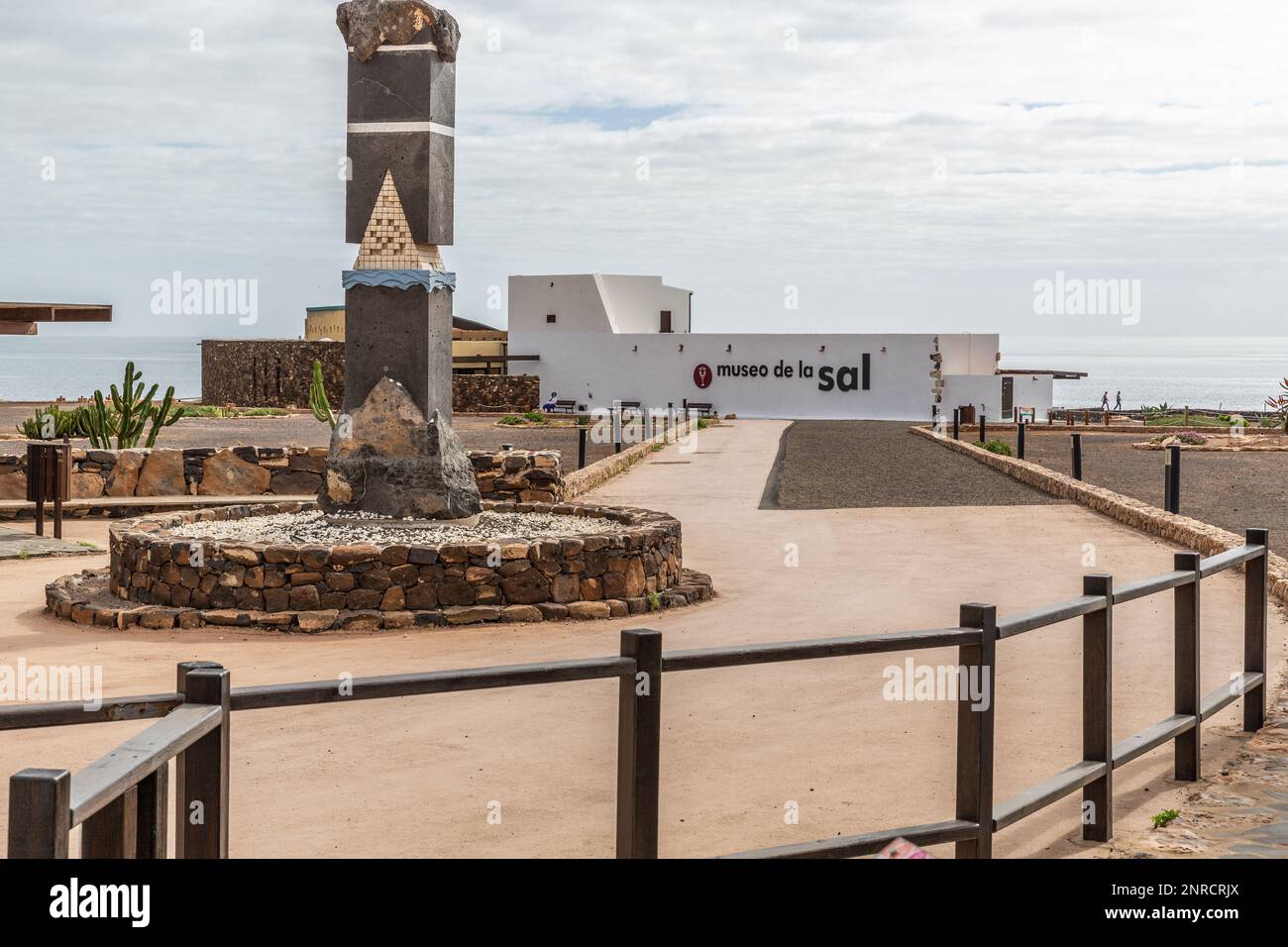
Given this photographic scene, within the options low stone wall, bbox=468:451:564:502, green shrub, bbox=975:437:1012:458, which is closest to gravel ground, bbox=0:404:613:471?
low stone wall, bbox=468:451:564:502

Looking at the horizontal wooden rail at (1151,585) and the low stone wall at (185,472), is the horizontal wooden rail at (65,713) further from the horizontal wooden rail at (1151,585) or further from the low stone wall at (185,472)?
the low stone wall at (185,472)

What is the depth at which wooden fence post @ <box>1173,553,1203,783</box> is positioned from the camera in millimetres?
5887

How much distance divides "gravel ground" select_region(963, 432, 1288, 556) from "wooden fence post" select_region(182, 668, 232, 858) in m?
12.1

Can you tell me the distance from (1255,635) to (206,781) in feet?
17.8

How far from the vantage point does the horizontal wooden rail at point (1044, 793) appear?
14.8ft

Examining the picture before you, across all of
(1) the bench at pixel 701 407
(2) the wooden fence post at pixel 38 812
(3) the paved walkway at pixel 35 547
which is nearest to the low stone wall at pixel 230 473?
(3) the paved walkway at pixel 35 547

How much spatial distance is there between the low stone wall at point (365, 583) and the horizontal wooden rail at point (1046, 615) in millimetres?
5301

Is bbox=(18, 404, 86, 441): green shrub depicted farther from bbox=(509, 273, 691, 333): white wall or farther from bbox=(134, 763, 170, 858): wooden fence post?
bbox=(509, 273, 691, 333): white wall

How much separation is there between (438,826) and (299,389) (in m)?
49.6

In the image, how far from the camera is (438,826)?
5.10m

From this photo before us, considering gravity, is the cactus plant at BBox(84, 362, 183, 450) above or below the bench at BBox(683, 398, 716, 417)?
below
